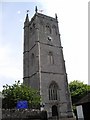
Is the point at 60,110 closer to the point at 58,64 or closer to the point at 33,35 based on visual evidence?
the point at 58,64

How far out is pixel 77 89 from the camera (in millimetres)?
54156

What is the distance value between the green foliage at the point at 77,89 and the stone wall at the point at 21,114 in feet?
80.1

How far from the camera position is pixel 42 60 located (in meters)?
42.6

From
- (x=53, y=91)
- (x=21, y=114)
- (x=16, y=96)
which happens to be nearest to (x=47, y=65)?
(x=53, y=91)

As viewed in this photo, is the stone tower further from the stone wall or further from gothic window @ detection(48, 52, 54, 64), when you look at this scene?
the stone wall

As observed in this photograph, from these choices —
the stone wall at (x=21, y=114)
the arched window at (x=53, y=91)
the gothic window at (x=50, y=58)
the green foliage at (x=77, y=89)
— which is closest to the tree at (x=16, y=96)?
the stone wall at (x=21, y=114)

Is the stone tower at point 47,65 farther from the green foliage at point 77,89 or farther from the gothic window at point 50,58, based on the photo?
the green foliage at point 77,89

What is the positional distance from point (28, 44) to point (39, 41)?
587 centimetres

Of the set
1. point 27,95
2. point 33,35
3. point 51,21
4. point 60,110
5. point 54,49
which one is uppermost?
point 51,21

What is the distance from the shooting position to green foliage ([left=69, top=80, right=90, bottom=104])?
5166cm

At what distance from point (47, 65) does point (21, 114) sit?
17.3 metres

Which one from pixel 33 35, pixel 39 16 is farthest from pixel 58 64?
pixel 39 16

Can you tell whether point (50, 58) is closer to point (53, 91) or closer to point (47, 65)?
point (47, 65)

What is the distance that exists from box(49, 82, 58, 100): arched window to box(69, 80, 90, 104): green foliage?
1173cm
